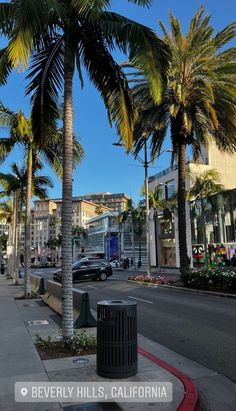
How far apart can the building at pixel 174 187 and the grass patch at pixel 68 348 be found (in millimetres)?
39717

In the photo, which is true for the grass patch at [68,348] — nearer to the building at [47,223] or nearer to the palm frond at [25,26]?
the palm frond at [25,26]

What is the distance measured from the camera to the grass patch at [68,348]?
24.9 ft

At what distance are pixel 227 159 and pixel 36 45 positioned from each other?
150 ft

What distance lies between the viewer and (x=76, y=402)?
17.4 feet

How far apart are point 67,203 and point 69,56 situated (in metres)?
3.04

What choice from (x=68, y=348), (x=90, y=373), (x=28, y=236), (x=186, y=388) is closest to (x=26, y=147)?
(x=28, y=236)

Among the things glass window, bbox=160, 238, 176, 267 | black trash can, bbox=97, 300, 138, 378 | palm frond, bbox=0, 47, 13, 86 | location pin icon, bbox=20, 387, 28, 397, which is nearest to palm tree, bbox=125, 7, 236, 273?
palm frond, bbox=0, 47, 13, 86

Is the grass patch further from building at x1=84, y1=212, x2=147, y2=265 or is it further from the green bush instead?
building at x1=84, y1=212, x2=147, y2=265

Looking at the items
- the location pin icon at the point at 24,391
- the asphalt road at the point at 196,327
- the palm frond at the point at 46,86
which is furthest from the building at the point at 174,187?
the location pin icon at the point at 24,391

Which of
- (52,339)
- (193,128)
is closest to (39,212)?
(193,128)

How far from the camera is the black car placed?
3262 centimetres

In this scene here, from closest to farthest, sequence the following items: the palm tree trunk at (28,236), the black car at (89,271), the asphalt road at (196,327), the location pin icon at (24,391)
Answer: the location pin icon at (24,391), the asphalt road at (196,327), the palm tree trunk at (28,236), the black car at (89,271)

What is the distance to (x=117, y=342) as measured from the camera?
6.02 m

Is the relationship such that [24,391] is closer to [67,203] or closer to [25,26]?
[67,203]
